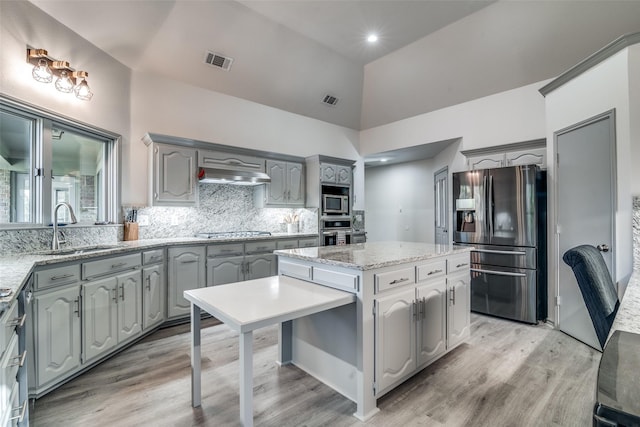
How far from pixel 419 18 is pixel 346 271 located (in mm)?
3337

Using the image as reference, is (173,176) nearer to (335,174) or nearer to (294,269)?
(294,269)

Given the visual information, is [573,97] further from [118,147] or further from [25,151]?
[25,151]

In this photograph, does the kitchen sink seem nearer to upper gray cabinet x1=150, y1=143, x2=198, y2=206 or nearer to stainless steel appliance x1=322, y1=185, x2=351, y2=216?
upper gray cabinet x1=150, y1=143, x2=198, y2=206

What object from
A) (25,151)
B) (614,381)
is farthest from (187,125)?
(614,381)

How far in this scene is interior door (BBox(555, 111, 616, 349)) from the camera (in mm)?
2674

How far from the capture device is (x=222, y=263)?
367cm

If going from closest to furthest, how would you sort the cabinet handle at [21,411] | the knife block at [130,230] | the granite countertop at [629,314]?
1. the granite countertop at [629,314]
2. the cabinet handle at [21,411]
3. the knife block at [130,230]

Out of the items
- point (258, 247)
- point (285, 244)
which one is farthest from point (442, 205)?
point (258, 247)

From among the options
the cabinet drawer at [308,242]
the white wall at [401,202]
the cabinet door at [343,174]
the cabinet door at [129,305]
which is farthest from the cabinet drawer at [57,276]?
the white wall at [401,202]

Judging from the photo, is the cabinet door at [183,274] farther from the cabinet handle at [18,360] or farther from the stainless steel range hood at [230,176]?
the cabinet handle at [18,360]

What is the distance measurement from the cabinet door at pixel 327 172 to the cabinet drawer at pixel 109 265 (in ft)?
9.47

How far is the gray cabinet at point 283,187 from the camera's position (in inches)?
178

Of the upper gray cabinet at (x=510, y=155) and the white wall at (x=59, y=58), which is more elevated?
the white wall at (x=59, y=58)

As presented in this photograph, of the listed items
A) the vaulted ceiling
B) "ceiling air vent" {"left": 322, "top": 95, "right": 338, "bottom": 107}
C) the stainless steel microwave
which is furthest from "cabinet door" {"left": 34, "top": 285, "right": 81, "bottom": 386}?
"ceiling air vent" {"left": 322, "top": 95, "right": 338, "bottom": 107}
